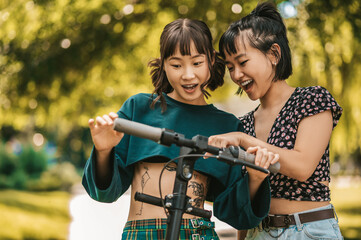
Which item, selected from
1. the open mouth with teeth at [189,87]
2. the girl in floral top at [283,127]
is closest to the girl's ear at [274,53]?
the girl in floral top at [283,127]

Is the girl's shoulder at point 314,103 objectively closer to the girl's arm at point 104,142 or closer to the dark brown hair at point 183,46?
the dark brown hair at point 183,46

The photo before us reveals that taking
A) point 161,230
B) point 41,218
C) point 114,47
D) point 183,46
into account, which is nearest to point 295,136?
point 183,46

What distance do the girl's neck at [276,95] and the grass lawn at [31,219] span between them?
6691mm

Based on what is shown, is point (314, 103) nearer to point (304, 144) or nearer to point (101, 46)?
point (304, 144)

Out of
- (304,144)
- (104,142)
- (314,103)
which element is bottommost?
(104,142)

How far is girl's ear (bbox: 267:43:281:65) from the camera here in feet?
9.36

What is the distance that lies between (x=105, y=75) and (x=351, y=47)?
357cm

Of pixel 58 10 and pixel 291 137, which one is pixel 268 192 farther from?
pixel 58 10

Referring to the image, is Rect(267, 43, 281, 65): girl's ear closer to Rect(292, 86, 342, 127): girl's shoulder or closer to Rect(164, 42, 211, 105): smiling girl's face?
Rect(292, 86, 342, 127): girl's shoulder

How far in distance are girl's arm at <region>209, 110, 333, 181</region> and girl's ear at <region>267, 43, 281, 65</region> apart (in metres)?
0.47

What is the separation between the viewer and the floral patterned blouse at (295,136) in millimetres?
2570

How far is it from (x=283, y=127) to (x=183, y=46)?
73cm

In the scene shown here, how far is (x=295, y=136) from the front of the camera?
259 cm

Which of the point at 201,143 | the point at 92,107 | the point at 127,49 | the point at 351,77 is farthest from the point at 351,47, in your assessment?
the point at 201,143
